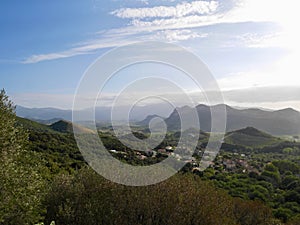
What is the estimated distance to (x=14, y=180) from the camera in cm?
1579

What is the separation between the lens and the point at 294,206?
45.1m

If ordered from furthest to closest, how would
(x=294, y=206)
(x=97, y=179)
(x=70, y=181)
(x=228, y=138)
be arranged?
(x=228, y=138)
(x=294, y=206)
(x=70, y=181)
(x=97, y=179)

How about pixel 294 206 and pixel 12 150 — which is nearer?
pixel 12 150

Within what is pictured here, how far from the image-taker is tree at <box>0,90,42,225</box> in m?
15.3

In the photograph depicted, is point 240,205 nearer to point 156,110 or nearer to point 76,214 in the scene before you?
point 156,110

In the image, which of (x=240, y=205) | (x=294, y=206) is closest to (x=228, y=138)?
(x=294, y=206)

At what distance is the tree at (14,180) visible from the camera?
1534 cm

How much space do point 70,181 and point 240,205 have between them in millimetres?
17677

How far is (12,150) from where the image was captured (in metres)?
17.5

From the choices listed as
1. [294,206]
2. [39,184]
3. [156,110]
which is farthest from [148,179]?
[294,206]

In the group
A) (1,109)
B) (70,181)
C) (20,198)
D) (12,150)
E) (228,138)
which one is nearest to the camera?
(20,198)

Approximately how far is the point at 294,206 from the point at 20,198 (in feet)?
131

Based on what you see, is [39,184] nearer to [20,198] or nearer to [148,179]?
[20,198]

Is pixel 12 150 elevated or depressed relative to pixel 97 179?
elevated
